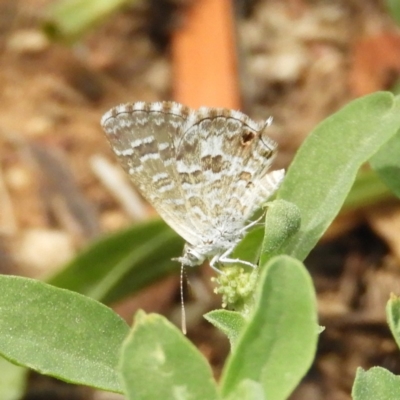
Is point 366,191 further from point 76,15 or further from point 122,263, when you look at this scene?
point 76,15

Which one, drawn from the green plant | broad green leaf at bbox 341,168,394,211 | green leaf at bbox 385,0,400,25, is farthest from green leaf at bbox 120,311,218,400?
green leaf at bbox 385,0,400,25

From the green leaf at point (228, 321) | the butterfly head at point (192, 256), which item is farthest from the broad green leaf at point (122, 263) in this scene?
the green leaf at point (228, 321)

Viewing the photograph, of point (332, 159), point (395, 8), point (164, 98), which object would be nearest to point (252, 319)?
point (332, 159)

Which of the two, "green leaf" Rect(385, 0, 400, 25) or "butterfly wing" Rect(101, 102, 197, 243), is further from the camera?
"green leaf" Rect(385, 0, 400, 25)

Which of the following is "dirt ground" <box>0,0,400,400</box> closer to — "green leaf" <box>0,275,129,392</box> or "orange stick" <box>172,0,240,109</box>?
"orange stick" <box>172,0,240,109</box>

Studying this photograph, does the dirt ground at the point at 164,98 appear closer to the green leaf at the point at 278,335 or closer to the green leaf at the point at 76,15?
the green leaf at the point at 76,15

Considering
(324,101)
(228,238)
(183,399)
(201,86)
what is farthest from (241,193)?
(324,101)
